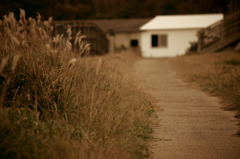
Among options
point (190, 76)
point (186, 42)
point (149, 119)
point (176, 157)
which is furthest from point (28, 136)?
point (186, 42)

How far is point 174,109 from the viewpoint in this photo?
20.5 ft

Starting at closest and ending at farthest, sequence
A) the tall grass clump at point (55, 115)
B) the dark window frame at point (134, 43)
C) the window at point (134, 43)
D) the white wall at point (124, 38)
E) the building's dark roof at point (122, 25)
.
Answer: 1. the tall grass clump at point (55, 115)
2. the building's dark roof at point (122, 25)
3. the white wall at point (124, 38)
4. the dark window frame at point (134, 43)
5. the window at point (134, 43)

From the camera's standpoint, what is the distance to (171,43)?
2541cm

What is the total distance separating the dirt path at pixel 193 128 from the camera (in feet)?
13.0

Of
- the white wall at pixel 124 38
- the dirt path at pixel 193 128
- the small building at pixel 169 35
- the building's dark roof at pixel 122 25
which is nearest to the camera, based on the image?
the dirt path at pixel 193 128

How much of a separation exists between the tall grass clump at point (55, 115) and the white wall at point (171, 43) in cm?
2049

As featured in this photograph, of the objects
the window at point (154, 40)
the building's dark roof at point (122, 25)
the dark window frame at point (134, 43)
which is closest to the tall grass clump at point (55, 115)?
the building's dark roof at point (122, 25)

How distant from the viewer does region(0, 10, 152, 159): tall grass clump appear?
10.7 ft

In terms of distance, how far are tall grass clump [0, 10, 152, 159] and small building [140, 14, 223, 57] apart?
20505 millimetres

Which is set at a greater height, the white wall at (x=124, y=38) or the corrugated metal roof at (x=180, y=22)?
the corrugated metal roof at (x=180, y=22)

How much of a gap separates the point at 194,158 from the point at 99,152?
1.32m

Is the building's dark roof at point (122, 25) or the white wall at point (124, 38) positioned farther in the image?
the white wall at point (124, 38)

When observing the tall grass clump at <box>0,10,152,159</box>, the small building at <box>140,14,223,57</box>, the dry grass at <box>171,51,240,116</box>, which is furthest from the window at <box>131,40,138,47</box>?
the tall grass clump at <box>0,10,152,159</box>

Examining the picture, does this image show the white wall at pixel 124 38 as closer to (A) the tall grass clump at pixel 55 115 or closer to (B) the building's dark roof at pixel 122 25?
(B) the building's dark roof at pixel 122 25
